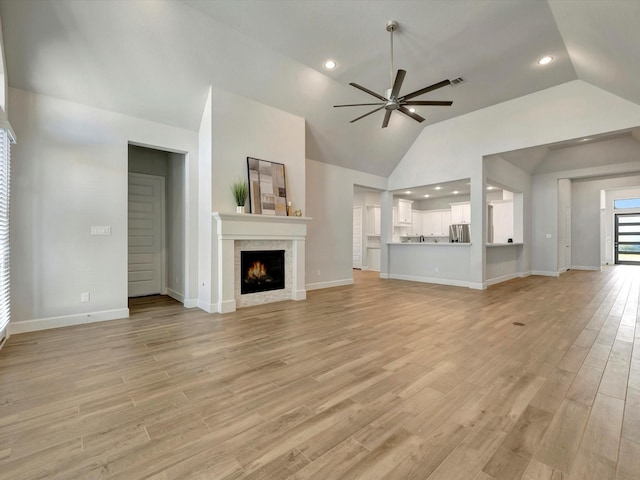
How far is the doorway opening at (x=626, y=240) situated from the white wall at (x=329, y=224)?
13140 millimetres

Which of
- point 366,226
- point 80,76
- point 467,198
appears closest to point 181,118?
point 80,76

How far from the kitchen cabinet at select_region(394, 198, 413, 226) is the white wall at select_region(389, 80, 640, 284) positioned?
7.84 feet

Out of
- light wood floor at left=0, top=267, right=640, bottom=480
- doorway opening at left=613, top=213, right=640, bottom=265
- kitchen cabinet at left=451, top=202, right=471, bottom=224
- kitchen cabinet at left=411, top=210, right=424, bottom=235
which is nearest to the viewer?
light wood floor at left=0, top=267, right=640, bottom=480

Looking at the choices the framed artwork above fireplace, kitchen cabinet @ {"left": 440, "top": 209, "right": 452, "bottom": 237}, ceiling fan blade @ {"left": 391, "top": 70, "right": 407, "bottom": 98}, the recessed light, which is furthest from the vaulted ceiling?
kitchen cabinet @ {"left": 440, "top": 209, "right": 452, "bottom": 237}

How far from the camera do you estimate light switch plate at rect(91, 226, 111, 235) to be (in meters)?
3.96

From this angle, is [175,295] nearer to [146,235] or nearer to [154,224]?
[146,235]

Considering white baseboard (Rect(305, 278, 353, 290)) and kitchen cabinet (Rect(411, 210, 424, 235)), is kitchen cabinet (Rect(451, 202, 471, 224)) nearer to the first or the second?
kitchen cabinet (Rect(411, 210, 424, 235))

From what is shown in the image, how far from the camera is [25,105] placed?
3.55 m

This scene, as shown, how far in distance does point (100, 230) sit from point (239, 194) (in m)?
1.93

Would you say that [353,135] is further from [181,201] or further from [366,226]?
[366,226]

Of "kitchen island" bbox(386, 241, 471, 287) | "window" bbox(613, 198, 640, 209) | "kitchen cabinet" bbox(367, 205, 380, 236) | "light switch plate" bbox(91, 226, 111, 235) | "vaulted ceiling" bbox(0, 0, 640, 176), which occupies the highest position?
"vaulted ceiling" bbox(0, 0, 640, 176)

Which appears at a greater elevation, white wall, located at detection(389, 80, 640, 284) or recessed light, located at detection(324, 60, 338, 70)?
recessed light, located at detection(324, 60, 338, 70)

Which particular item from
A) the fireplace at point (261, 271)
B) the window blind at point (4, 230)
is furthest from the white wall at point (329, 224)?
the window blind at point (4, 230)

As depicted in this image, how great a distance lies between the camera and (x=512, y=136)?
19.1 ft
